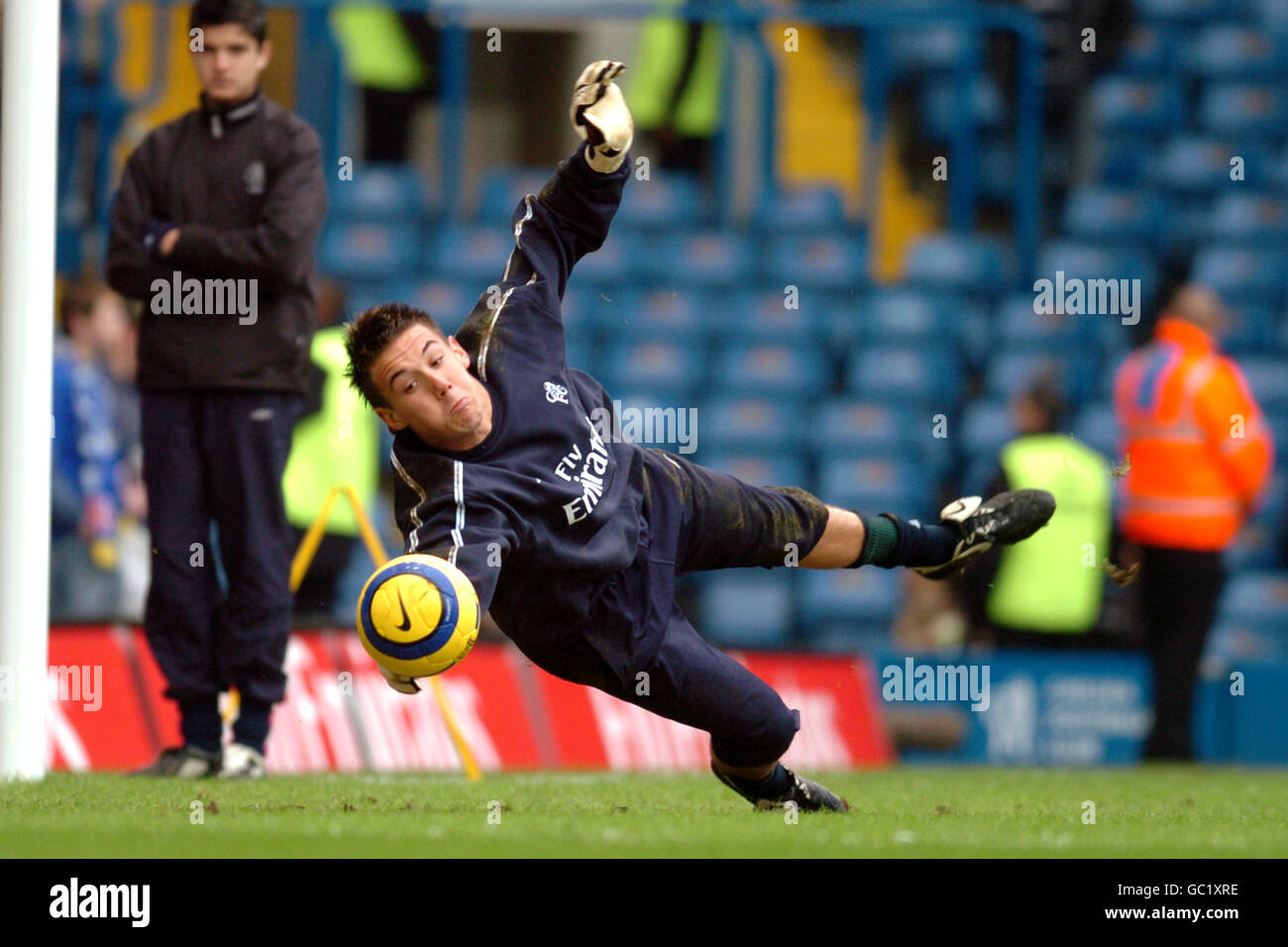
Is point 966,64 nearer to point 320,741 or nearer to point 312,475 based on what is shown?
point 312,475

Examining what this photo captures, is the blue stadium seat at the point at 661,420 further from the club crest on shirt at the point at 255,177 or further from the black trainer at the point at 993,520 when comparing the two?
the black trainer at the point at 993,520

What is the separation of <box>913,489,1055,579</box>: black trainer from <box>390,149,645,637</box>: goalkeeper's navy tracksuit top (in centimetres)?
101

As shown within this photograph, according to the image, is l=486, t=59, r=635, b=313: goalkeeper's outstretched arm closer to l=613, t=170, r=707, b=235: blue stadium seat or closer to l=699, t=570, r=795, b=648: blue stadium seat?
l=699, t=570, r=795, b=648: blue stadium seat

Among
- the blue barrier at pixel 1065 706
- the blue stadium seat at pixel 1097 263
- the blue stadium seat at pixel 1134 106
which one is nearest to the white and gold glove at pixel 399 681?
the blue barrier at pixel 1065 706

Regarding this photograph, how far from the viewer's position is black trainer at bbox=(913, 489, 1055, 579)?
6160mm

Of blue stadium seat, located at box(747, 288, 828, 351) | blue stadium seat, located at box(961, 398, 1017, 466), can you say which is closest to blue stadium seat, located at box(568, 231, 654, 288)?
blue stadium seat, located at box(747, 288, 828, 351)

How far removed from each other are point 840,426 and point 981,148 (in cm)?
263

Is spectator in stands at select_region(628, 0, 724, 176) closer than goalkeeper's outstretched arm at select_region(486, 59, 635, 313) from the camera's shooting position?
No

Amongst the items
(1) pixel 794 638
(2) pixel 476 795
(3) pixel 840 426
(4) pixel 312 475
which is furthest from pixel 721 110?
(2) pixel 476 795

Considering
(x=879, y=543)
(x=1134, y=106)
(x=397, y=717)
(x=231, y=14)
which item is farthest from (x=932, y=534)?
(x=1134, y=106)

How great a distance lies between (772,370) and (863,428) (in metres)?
0.67

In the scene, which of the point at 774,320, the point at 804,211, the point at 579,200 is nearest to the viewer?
the point at 579,200

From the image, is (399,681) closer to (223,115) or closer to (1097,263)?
(223,115)

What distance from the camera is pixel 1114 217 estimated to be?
14.0m
